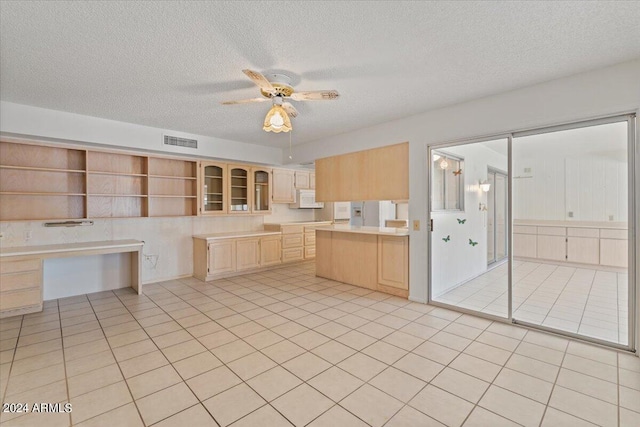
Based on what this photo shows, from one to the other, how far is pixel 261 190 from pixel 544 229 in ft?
17.0

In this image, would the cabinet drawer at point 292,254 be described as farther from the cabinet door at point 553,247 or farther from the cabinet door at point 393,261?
Result: the cabinet door at point 553,247

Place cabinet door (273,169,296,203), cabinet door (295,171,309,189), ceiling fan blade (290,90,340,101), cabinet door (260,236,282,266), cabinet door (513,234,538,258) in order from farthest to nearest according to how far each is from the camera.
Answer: cabinet door (295,171,309,189) < cabinet door (273,169,296,203) < cabinet door (260,236,282,266) < cabinet door (513,234,538,258) < ceiling fan blade (290,90,340,101)

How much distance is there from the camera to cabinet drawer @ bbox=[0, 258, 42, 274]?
11.2 feet

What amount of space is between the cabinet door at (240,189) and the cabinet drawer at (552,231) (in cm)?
521

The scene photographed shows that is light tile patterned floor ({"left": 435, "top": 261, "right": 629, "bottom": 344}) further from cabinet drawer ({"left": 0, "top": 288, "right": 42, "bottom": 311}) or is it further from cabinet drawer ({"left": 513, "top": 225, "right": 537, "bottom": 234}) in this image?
cabinet drawer ({"left": 0, "top": 288, "right": 42, "bottom": 311})

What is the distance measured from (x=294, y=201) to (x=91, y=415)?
527cm

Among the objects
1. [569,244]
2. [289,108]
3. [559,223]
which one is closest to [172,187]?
[289,108]

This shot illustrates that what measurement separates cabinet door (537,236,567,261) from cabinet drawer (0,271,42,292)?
7.35m

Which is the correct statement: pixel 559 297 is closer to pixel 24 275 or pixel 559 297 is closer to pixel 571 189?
pixel 571 189

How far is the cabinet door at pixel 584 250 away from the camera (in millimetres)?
4555

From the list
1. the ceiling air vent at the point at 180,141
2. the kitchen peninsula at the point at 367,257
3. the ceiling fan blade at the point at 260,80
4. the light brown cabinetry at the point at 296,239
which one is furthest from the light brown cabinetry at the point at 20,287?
the kitchen peninsula at the point at 367,257

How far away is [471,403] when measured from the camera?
1.95 m

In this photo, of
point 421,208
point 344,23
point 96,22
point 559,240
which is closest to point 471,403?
point 421,208

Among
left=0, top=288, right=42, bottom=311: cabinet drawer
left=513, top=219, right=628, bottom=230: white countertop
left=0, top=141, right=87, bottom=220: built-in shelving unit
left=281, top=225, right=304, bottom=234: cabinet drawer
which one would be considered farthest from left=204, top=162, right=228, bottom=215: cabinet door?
left=513, top=219, right=628, bottom=230: white countertop
